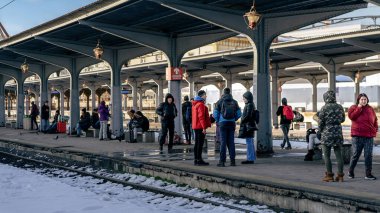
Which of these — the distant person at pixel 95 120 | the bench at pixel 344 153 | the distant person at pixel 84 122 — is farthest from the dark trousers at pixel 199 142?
the distant person at pixel 84 122

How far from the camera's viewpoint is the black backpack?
11195 mm

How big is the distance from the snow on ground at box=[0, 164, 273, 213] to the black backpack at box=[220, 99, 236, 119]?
202cm

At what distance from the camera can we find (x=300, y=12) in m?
13.7

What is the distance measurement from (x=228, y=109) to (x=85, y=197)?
3962 mm

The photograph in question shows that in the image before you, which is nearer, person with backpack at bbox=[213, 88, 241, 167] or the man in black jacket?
person with backpack at bbox=[213, 88, 241, 167]

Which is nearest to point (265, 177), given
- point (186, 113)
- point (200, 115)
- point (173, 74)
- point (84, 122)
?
point (200, 115)

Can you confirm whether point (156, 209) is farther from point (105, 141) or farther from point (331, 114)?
point (105, 141)

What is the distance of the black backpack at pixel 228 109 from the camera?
1120 cm

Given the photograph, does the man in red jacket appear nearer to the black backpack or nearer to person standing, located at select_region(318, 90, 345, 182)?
the black backpack

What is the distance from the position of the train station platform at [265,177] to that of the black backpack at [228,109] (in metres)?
1.20

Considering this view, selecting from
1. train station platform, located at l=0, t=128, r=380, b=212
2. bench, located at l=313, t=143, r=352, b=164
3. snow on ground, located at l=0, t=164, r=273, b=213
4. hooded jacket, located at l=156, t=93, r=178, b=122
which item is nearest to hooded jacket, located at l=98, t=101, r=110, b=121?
train station platform, located at l=0, t=128, r=380, b=212

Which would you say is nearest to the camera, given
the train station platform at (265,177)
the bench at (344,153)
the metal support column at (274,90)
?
the train station platform at (265,177)

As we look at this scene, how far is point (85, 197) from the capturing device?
8898 mm

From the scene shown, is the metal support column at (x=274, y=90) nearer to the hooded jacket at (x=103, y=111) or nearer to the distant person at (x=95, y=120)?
the distant person at (x=95, y=120)
